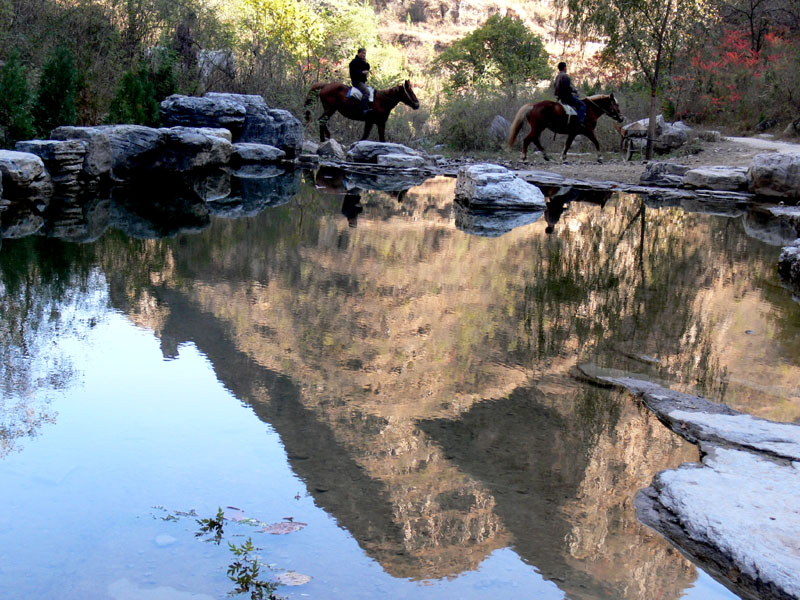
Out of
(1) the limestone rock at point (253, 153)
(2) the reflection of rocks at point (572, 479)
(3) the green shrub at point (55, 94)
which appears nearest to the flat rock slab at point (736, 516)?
(2) the reflection of rocks at point (572, 479)

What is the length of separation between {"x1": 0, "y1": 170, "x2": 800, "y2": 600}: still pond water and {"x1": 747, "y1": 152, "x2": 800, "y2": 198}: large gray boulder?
626 centimetres

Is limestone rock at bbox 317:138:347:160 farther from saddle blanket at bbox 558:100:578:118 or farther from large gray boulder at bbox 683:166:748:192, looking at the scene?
large gray boulder at bbox 683:166:748:192

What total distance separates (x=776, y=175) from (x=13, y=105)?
40.7 feet

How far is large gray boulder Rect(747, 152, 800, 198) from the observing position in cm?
1373

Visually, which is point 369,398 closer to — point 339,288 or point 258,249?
point 339,288

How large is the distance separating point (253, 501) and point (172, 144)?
12182 millimetres

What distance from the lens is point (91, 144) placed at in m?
11.7

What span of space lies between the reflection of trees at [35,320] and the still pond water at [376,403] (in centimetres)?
2

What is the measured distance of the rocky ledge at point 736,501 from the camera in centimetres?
260

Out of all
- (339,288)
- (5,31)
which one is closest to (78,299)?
(339,288)

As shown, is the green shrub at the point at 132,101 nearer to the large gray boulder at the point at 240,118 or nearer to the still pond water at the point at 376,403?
the large gray boulder at the point at 240,118

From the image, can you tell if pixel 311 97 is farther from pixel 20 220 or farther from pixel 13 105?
pixel 20 220

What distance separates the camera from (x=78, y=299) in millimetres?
5680

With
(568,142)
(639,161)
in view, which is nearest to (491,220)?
(568,142)
